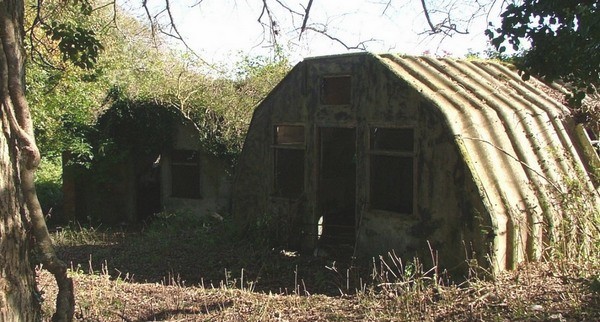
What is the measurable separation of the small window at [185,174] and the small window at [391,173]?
6.80 metres

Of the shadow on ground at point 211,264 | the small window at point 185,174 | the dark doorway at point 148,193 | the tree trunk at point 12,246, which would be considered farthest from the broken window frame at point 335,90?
the tree trunk at point 12,246

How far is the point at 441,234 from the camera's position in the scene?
898 cm

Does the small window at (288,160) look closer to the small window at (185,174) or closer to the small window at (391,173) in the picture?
the small window at (391,173)

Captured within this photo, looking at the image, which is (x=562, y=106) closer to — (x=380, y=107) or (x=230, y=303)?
(x=380, y=107)

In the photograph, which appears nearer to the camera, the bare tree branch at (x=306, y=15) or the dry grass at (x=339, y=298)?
the dry grass at (x=339, y=298)

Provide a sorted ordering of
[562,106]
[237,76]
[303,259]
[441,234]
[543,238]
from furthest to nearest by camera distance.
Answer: [237,76] < [303,259] < [562,106] < [441,234] < [543,238]

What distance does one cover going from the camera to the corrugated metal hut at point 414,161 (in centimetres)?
839

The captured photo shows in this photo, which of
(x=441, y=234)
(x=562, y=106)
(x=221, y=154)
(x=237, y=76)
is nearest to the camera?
(x=441, y=234)

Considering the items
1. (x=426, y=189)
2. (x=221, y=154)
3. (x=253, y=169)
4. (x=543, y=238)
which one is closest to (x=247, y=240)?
(x=253, y=169)

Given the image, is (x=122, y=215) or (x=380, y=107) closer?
(x=380, y=107)

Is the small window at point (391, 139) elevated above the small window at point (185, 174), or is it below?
above

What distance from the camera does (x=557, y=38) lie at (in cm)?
511

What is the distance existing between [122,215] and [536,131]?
12.3m

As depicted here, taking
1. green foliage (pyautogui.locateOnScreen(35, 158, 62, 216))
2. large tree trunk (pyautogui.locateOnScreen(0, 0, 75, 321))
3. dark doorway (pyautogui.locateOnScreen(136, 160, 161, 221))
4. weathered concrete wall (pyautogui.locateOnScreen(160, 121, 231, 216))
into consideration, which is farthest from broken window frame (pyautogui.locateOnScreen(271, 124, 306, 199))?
green foliage (pyautogui.locateOnScreen(35, 158, 62, 216))
